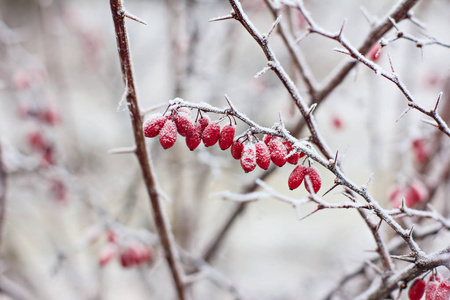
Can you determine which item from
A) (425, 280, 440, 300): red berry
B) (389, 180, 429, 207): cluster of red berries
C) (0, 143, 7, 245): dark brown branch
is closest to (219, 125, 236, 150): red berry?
(425, 280, 440, 300): red berry

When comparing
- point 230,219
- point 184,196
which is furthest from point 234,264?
point 230,219

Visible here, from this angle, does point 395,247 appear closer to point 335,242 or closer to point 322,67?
point 335,242

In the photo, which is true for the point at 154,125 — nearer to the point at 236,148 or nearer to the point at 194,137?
the point at 194,137

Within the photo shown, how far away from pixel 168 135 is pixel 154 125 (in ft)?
0.17

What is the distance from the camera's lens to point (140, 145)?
3.80ft

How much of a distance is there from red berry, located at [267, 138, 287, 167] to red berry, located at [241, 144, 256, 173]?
45 mm

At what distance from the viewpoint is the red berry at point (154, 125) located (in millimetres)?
926

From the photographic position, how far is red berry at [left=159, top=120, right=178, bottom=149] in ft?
2.95

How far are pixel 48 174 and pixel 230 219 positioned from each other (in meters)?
1.10

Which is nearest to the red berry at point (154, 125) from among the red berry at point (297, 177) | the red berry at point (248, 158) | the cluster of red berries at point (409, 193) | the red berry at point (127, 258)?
the red berry at point (248, 158)

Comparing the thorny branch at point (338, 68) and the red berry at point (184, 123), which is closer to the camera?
the red berry at point (184, 123)

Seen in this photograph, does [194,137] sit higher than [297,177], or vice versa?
[194,137]

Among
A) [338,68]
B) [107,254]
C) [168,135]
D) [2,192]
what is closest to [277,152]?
[168,135]

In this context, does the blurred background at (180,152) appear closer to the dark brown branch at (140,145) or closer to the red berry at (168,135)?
the dark brown branch at (140,145)
